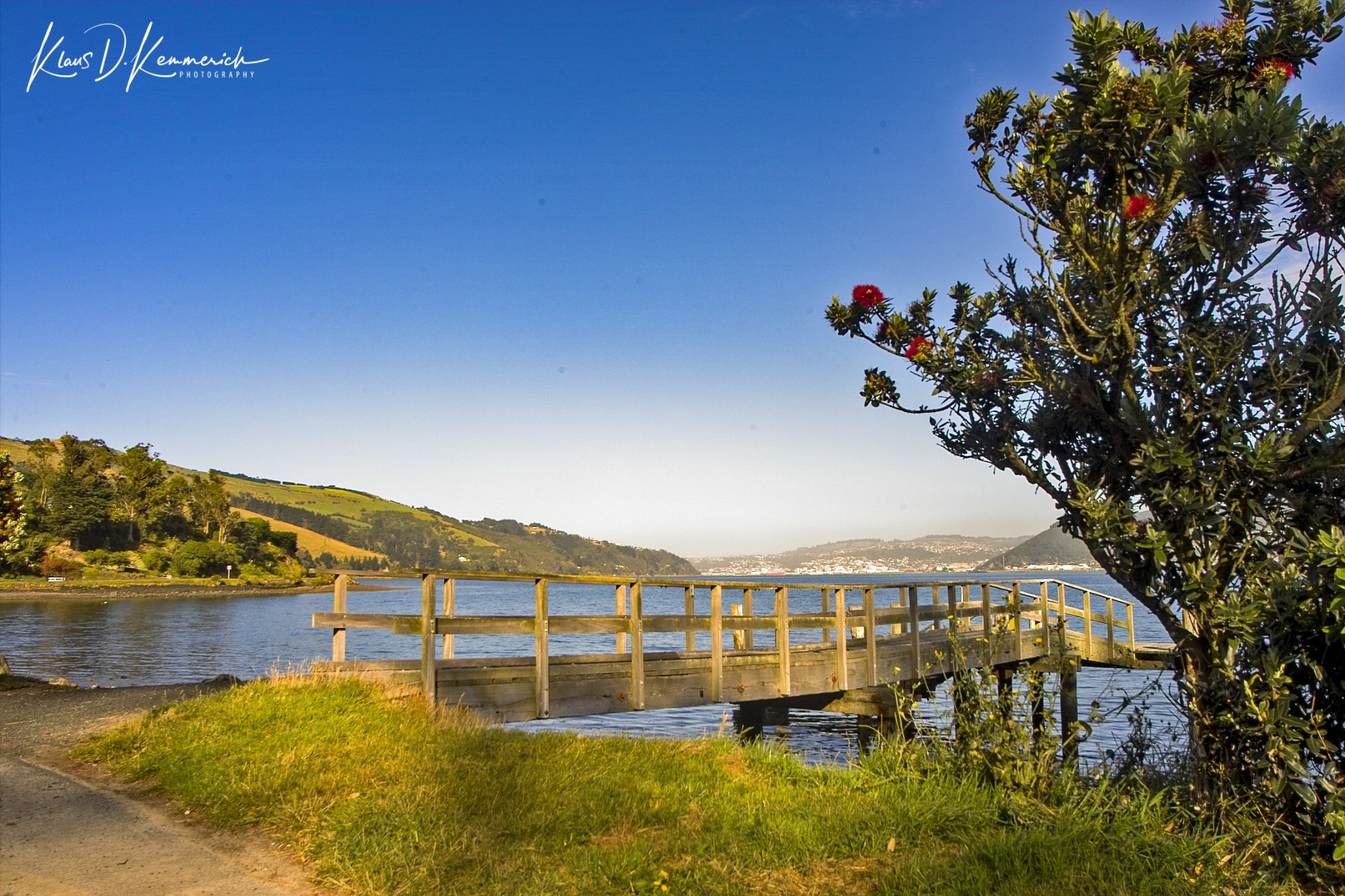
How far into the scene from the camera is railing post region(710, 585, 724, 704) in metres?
10.9

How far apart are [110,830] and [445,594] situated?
13.7 feet

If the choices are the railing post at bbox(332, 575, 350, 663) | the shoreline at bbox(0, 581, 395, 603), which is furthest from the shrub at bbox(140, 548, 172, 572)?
the railing post at bbox(332, 575, 350, 663)

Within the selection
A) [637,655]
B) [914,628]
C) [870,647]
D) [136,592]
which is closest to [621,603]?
[637,655]

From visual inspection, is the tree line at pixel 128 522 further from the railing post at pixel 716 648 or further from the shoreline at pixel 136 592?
the railing post at pixel 716 648

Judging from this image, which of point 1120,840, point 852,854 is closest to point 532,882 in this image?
point 852,854

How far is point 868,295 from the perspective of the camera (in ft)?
27.2

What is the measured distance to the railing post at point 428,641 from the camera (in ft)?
29.1

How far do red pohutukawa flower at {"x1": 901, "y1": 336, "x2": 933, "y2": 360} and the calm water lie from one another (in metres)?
3.48

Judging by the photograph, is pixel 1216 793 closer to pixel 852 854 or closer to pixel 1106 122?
pixel 852 854

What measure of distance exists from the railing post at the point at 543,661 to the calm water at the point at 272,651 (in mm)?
1572

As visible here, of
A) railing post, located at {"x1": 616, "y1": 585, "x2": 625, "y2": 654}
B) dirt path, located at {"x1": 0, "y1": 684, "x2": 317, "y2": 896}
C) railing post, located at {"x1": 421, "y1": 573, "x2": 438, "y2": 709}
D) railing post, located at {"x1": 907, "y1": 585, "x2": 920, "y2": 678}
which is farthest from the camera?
railing post, located at {"x1": 907, "y1": 585, "x2": 920, "y2": 678}

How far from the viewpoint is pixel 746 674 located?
39.1ft

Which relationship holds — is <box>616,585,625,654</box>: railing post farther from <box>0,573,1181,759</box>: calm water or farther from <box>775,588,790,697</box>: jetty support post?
<box>775,588,790,697</box>: jetty support post

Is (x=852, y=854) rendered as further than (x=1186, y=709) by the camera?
No
